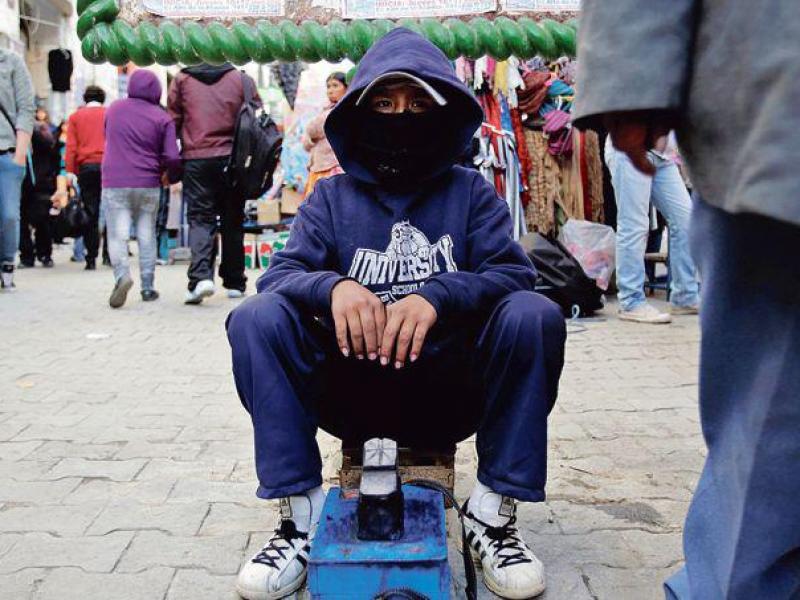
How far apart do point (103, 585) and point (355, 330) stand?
94 centimetres

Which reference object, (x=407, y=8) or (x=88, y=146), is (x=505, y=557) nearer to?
(x=407, y=8)

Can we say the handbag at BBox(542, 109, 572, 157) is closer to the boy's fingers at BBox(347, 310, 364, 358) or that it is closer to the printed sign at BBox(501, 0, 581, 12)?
the printed sign at BBox(501, 0, 581, 12)

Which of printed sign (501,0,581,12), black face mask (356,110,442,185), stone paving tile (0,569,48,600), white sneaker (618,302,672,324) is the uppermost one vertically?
printed sign (501,0,581,12)

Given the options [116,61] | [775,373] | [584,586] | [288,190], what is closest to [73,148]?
[288,190]

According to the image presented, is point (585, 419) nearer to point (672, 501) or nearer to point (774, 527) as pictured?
point (672, 501)

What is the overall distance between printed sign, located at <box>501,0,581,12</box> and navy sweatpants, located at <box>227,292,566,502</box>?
6.20ft

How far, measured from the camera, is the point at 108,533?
259 centimetres

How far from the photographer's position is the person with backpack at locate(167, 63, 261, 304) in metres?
7.26

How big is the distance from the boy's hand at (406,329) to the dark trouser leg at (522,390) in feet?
0.67

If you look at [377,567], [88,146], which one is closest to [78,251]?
[88,146]

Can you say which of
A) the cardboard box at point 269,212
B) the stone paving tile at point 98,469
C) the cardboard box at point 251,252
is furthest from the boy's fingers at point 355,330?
the cardboard box at point 269,212

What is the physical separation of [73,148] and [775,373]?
9.20 m

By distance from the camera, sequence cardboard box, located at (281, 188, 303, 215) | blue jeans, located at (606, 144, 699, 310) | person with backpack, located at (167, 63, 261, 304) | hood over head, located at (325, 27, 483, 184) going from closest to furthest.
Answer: hood over head, located at (325, 27, 483, 184) < blue jeans, located at (606, 144, 699, 310) < person with backpack, located at (167, 63, 261, 304) < cardboard box, located at (281, 188, 303, 215)

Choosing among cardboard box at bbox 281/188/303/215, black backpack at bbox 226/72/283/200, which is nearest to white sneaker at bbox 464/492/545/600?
black backpack at bbox 226/72/283/200
